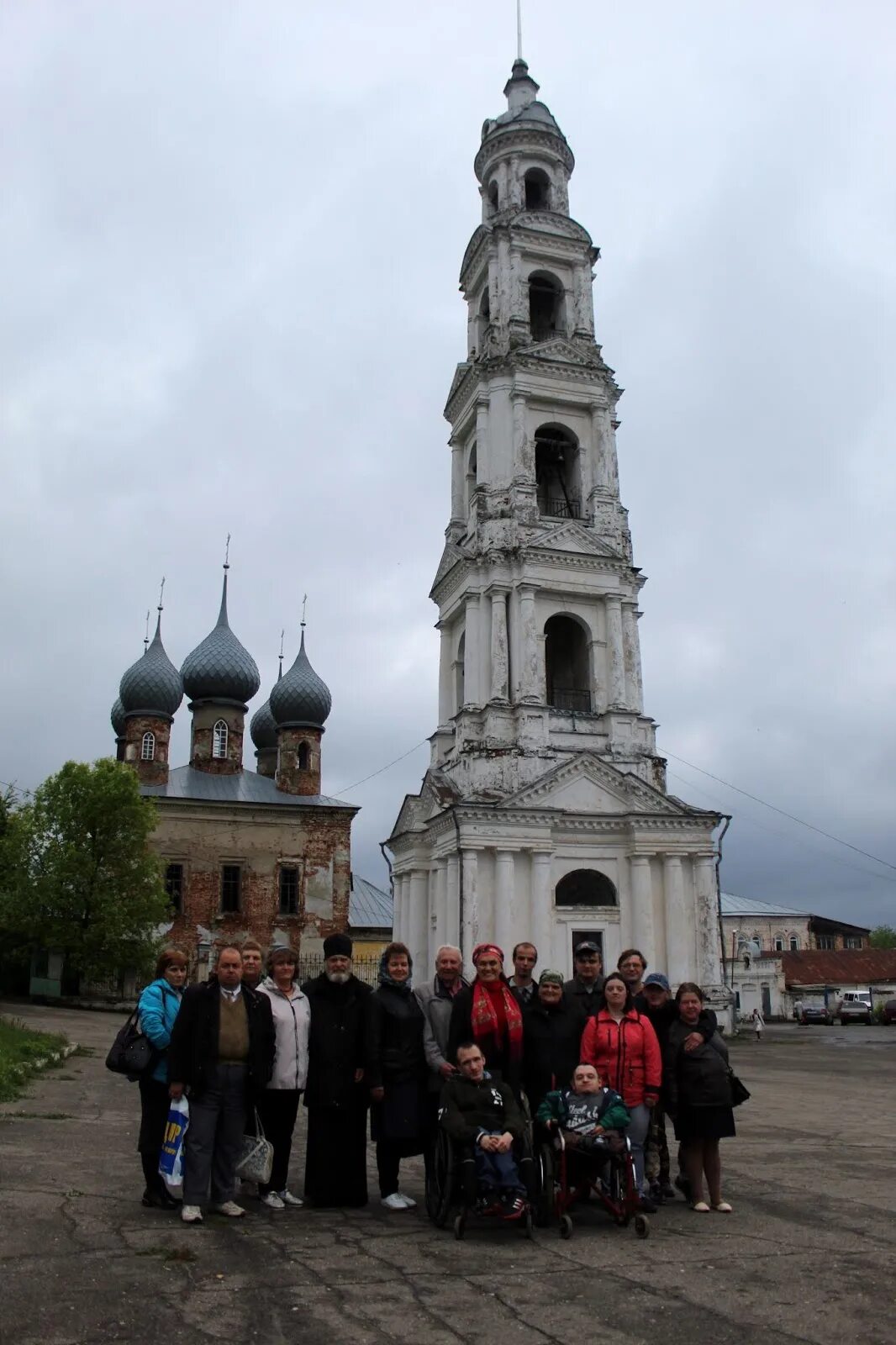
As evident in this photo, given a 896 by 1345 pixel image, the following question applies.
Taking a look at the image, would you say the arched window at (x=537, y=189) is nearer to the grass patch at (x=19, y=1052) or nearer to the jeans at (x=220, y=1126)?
the grass patch at (x=19, y=1052)

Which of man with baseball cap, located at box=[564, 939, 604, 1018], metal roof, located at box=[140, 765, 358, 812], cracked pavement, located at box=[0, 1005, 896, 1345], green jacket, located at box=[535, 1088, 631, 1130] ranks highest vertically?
metal roof, located at box=[140, 765, 358, 812]

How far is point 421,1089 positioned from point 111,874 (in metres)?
31.1

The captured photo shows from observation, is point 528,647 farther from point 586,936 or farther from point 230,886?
point 230,886

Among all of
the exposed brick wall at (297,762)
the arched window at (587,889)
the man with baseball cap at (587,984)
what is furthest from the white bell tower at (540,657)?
the man with baseball cap at (587,984)

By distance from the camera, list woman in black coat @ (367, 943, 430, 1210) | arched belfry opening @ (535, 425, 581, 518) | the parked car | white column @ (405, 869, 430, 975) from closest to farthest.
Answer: woman in black coat @ (367, 943, 430, 1210)
white column @ (405, 869, 430, 975)
arched belfry opening @ (535, 425, 581, 518)
the parked car

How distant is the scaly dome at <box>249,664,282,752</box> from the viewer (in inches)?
1993

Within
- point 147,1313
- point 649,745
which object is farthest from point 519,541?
point 147,1313

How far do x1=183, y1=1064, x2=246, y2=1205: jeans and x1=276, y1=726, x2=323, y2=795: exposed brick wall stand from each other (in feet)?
126

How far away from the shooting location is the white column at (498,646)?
1136 inches

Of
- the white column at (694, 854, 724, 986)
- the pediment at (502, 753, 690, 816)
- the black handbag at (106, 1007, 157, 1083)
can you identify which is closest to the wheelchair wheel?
the black handbag at (106, 1007, 157, 1083)

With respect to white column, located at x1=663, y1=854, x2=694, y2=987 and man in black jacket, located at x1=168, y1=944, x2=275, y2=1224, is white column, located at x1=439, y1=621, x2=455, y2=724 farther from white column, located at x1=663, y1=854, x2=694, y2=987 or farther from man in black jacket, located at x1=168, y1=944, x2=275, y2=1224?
man in black jacket, located at x1=168, y1=944, x2=275, y2=1224

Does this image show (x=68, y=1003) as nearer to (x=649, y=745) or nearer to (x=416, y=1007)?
(x=649, y=745)

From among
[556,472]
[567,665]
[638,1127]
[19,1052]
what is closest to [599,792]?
[567,665]

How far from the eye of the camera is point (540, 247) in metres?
33.6
